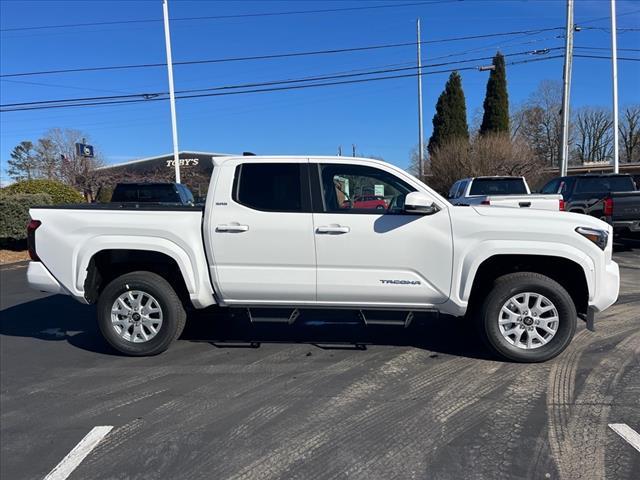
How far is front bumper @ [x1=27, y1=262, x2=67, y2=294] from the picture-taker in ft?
16.2

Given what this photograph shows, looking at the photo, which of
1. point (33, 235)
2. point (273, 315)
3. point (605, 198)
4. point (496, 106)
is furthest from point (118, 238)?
point (496, 106)

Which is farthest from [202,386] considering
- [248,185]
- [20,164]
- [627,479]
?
[20,164]

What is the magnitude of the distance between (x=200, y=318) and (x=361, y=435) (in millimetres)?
3431

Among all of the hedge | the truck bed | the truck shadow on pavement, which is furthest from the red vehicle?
the hedge

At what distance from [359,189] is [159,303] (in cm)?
229

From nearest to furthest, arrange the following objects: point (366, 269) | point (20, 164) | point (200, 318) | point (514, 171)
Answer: point (366, 269)
point (200, 318)
point (514, 171)
point (20, 164)

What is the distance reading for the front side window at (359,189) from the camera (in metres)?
4.66

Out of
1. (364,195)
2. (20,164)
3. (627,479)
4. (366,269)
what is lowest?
(627,479)

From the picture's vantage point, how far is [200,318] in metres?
6.26

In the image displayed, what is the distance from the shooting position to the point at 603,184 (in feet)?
41.1

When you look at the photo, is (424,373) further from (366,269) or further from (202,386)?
(202,386)

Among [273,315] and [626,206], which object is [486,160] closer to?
[626,206]

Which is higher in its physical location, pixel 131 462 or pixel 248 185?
pixel 248 185

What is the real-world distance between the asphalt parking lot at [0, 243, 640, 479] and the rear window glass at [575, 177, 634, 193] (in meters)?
7.77
